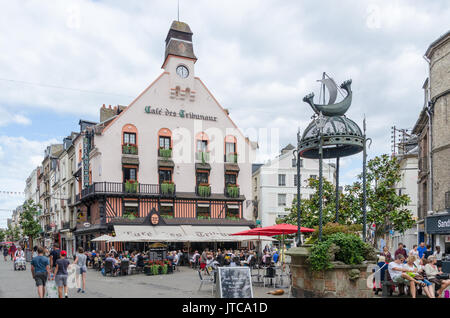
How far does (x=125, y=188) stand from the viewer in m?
30.6

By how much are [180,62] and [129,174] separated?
947 centimetres

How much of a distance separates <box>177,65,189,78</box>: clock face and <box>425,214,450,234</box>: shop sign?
19.8m

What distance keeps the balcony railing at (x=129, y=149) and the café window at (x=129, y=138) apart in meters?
0.38

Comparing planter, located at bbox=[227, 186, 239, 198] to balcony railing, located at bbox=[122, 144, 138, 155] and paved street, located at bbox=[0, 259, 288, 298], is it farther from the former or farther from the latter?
paved street, located at bbox=[0, 259, 288, 298]

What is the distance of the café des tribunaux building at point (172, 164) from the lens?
1209 inches

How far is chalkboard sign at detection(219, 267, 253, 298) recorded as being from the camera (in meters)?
9.99

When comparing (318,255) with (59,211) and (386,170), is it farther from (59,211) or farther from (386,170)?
(59,211)

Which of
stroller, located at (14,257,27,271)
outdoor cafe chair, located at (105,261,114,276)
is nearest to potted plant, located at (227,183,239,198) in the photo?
outdoor cafe chair, located at (105,261,114,276)

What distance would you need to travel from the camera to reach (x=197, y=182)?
3331 centimetres

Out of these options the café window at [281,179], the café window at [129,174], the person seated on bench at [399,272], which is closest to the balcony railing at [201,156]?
the café window at [129,174]

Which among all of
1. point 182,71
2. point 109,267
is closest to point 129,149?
point 182,71
